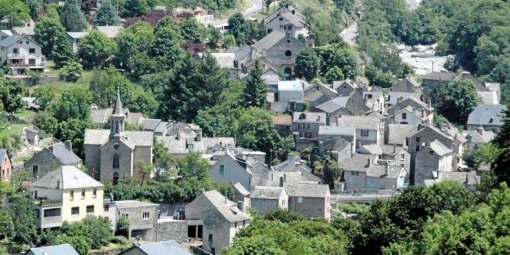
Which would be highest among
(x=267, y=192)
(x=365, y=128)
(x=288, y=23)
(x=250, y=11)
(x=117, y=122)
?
(x=250, y=11)

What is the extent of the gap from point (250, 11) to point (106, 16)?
13.5 meters

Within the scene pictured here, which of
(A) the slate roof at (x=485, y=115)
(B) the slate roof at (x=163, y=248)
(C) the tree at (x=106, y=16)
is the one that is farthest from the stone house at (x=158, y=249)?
(C) the tree at (x=106, y=16)

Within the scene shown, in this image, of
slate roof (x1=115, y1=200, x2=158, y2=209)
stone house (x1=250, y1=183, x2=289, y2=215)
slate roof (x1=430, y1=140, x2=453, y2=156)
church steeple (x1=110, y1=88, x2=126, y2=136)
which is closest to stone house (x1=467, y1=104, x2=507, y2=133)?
slate roof (x1=430, y1=140, x2=453, y2=156)

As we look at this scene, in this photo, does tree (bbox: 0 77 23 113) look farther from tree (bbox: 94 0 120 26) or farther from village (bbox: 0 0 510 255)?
tree (bbox: 94 0 120 26)

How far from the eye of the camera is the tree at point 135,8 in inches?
3504

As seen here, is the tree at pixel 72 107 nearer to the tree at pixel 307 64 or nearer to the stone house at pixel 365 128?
the stone house at pixel 365 128

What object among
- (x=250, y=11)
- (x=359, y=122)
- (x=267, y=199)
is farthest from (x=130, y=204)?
(x=250, y=11)

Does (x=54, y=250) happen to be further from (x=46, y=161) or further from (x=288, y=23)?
(x=288, y=23)

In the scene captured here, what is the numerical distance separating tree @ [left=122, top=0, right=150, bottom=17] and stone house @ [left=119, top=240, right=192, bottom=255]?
39573 millimetres

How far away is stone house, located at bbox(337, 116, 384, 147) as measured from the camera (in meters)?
69.1

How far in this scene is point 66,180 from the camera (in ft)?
182

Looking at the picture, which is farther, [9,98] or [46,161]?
[9,98]

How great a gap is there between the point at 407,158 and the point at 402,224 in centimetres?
2474

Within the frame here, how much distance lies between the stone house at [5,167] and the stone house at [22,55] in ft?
58.9
